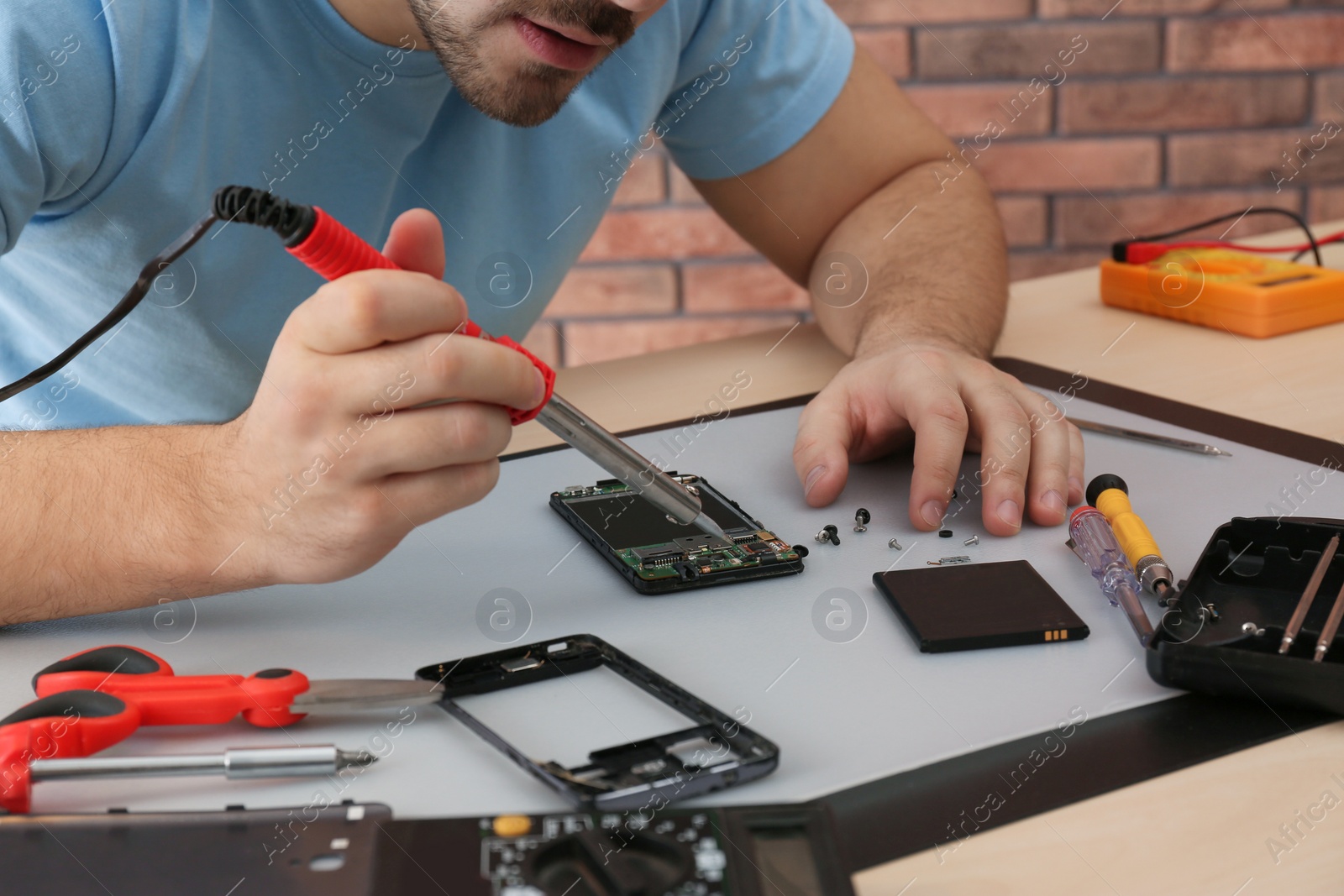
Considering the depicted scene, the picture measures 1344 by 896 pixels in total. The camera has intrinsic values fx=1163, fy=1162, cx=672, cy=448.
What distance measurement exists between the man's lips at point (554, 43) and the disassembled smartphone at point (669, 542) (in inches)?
12.1

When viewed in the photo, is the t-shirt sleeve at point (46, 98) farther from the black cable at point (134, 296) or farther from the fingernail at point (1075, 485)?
the fingernail at point (1075, 485)

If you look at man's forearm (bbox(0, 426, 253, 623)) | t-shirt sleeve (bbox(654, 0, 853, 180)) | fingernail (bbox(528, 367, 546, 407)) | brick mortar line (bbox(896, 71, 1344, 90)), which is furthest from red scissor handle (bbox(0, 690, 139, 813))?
brick mortar line (bbox(896, 71, 1344, 90))

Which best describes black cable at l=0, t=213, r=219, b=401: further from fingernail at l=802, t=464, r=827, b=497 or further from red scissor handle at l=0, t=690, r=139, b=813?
fingernail at l=802, t=464, r=827, b=497

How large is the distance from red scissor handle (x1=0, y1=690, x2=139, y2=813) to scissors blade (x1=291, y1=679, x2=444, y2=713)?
2.8 inches

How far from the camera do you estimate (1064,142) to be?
5.97 feet

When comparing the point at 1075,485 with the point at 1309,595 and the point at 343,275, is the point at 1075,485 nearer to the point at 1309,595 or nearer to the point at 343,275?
the point at 1309,595

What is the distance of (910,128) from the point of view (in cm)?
122

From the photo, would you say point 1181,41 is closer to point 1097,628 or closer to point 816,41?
point 816,41

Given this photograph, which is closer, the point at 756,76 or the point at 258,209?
the point at 258,209

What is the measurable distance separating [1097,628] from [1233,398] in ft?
1.36

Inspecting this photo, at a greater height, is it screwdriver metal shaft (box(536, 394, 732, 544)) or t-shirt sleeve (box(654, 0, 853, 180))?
t-shirt sleeve (box(654, 0, 853, 180))

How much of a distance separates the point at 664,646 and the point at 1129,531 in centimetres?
27

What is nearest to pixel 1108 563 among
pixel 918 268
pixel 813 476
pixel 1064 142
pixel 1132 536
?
pixel 1132 536

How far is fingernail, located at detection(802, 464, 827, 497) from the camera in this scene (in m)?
0.73
